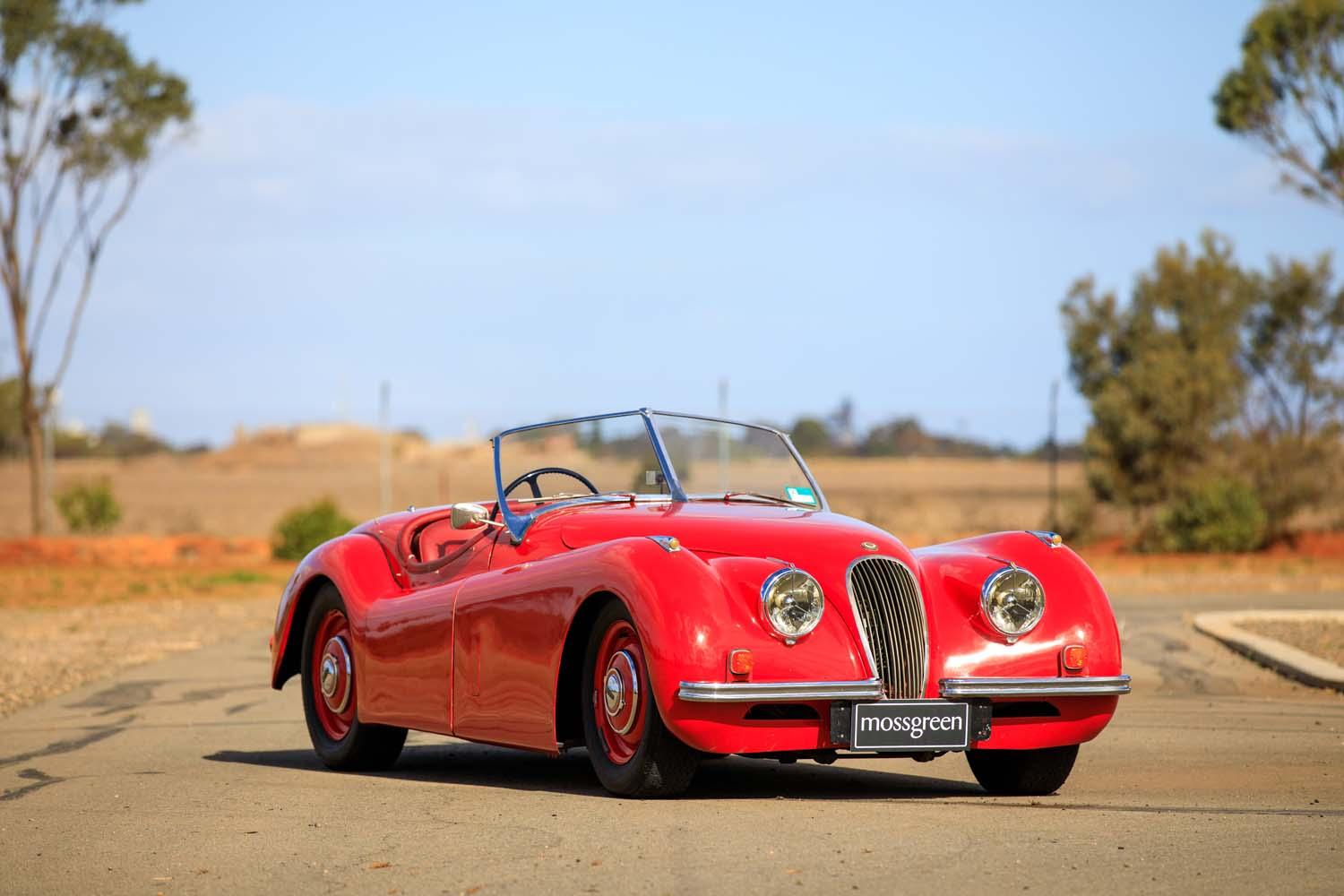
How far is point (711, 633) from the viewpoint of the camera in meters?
6.77

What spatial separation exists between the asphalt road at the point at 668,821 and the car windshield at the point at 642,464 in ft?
4.34

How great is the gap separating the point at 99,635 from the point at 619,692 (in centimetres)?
1293

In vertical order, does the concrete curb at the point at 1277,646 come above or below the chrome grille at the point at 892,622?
below

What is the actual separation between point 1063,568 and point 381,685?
3326mm

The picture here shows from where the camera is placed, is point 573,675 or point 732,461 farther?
point 732,461

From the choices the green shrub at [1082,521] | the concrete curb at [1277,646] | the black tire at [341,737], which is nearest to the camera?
the black tire at [341,737]

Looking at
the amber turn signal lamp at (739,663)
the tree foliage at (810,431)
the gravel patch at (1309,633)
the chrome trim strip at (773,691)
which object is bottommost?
the gravel patch at (1309,633)

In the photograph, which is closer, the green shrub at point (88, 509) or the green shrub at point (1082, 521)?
the green shrub at point (1082, 521)

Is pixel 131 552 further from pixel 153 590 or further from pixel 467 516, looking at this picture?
pixel 467 516

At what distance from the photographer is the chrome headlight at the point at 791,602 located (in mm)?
6895

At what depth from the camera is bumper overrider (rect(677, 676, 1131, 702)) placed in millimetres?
6684

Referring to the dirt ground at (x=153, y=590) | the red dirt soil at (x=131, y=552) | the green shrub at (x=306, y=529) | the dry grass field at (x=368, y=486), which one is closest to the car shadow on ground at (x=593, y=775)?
the dirt ground at (x=153, y=590)

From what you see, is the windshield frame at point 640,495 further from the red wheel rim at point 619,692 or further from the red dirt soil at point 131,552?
the red dirt soil at point 131,552

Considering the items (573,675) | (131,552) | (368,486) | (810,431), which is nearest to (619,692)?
(573,675)
